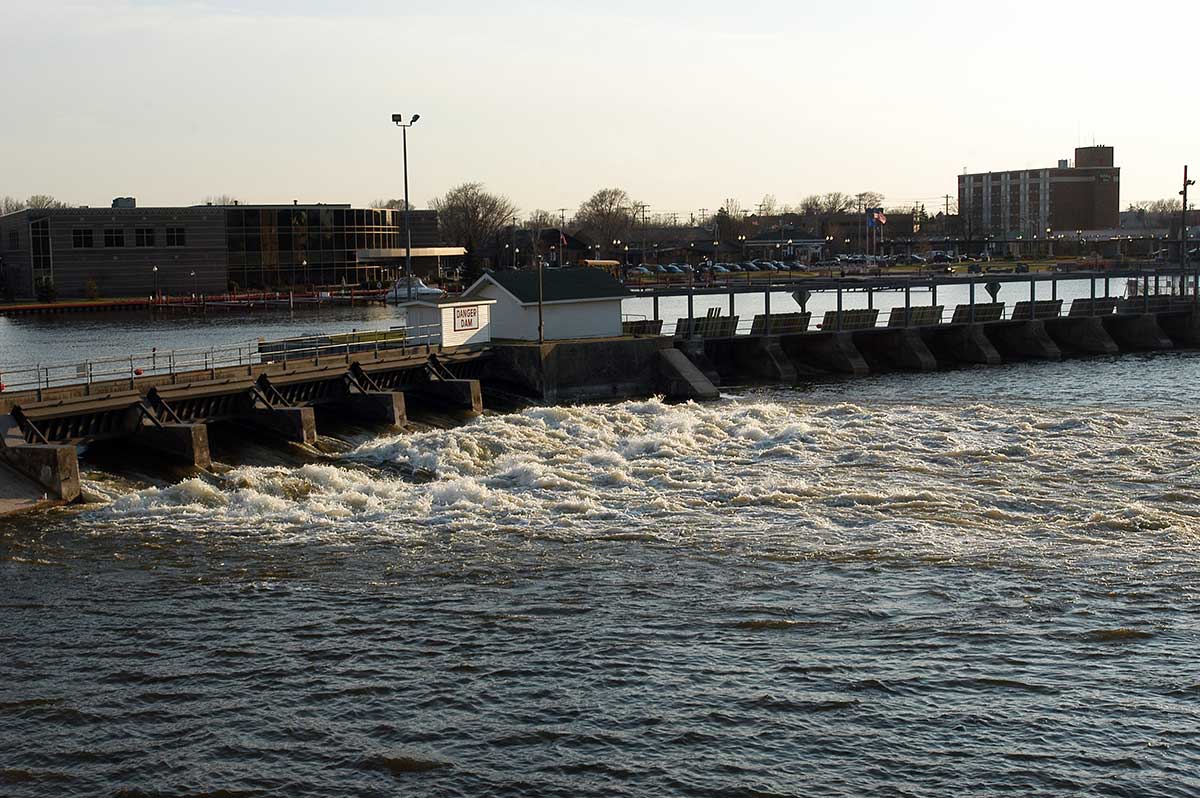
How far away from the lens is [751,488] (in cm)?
3422

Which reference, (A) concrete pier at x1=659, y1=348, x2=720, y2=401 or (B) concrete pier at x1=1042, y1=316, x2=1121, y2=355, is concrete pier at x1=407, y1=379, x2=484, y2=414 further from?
(B) concrete pier at x1=1042, y1=316, x2=1121, y2=355

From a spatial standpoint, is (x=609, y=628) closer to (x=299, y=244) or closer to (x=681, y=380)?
(x=681, y=380)

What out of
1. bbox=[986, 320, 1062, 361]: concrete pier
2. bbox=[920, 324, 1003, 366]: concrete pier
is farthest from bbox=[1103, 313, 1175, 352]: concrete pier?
bbox=[920, 324, 1003, 366]: concrete pier

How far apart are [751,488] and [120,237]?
4460 inches

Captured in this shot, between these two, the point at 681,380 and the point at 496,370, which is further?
the point at 681,380

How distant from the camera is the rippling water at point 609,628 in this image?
18.2m

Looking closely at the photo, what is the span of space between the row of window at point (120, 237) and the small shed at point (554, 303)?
8770 centimetres

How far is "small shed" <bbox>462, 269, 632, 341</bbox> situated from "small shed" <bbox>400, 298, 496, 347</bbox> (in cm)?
117

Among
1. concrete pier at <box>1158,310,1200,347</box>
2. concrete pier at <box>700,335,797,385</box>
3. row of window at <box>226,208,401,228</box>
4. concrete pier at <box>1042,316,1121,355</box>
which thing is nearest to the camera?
concrete pier at <box>700,335,797,385</box>

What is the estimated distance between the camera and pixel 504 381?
51500 millimetres

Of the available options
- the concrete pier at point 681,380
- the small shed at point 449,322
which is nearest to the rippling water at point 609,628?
the small shed at point 449,322

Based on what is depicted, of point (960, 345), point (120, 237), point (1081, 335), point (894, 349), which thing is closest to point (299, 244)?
point (120, 237)

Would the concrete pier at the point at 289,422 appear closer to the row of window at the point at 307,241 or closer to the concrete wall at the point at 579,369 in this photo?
the concrete wall at the point at 579,369

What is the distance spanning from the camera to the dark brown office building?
13288cm
